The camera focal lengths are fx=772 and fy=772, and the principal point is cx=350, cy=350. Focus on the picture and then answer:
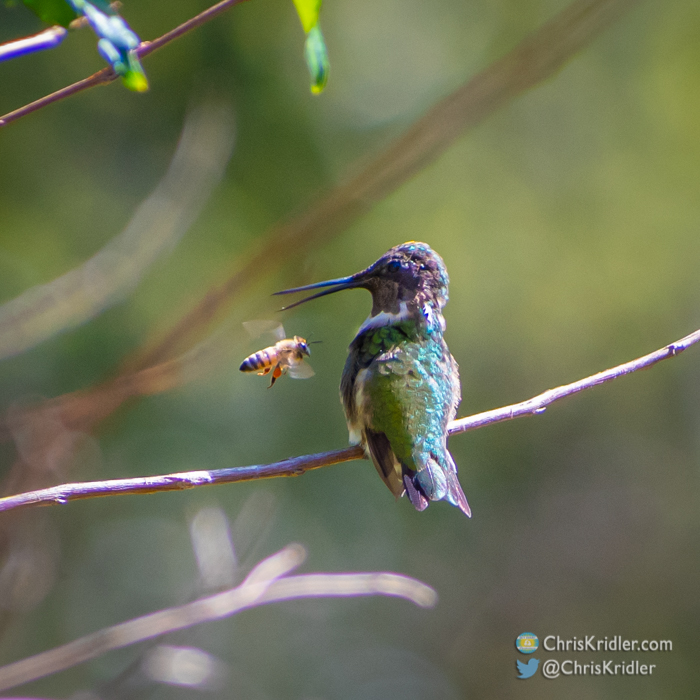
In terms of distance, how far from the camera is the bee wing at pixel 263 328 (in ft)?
8.78

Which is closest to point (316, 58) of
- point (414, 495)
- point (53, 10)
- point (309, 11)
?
point (309, 11)

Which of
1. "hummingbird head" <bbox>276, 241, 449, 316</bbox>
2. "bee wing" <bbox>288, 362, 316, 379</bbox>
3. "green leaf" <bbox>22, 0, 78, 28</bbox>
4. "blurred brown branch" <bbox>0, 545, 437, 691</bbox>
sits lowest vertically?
"blurred brown branch" <bbox>0, 545, 437, 691</bbox>

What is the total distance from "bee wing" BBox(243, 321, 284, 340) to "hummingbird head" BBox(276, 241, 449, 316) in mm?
377

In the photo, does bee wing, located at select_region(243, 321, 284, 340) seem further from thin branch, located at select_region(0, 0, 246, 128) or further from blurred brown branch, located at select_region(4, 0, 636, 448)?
thin branch, located at select_region(0, 0, 246, 128)

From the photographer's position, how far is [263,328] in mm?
3002

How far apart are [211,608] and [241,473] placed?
0.73 meters

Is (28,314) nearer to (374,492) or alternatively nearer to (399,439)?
(399,439)

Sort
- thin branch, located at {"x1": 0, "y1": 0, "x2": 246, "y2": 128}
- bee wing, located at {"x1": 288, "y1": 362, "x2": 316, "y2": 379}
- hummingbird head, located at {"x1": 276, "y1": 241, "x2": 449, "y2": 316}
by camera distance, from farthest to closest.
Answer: hummingbird head, located at {"x1": 276, "y1": 241, "x2": 449, "y2": 316}
bee wing, located at {"x1": 288, "y1": 362, "x2": 316, "y2": 379}
thin branch, located at {"x1": 0, "y1": 0, "x2": 246, "y2": 128}

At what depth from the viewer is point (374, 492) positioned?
8.48 metres

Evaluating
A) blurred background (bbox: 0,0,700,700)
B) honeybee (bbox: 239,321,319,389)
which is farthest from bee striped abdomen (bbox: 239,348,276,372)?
blurred background (bbox: 0,0,700,700)

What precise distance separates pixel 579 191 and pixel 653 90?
1374mm

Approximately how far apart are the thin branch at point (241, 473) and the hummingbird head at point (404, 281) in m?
0.74

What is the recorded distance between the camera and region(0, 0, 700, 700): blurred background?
6941 millimetres

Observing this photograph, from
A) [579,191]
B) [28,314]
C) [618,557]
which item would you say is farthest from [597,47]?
[28,314]
